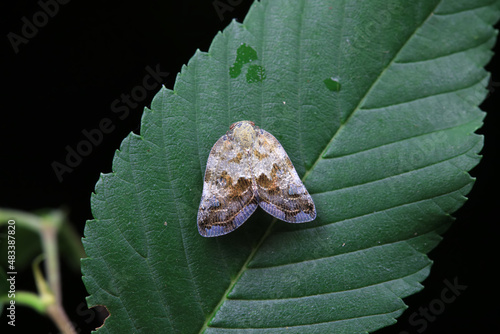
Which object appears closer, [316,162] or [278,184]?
[316,162]

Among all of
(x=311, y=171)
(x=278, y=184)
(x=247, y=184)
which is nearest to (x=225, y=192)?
(x=247, y=184)

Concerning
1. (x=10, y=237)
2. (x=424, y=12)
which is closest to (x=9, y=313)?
(x=10, y=237)

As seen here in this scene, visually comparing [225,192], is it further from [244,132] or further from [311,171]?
[311,171]

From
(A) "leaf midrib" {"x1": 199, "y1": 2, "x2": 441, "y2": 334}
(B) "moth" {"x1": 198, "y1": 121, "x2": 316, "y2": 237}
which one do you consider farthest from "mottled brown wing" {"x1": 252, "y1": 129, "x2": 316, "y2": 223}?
(A) "leaf midrib" {"x1": 199, "y1": 2, "x2": 441, "y2": 334}

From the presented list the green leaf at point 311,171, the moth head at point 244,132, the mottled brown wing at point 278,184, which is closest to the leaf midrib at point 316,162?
the green leaf at point 311,171

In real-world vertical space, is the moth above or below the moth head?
below

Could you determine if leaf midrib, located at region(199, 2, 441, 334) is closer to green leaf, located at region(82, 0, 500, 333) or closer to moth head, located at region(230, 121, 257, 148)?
green leaf, located at region(82, 0, 500, 333)
